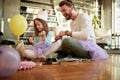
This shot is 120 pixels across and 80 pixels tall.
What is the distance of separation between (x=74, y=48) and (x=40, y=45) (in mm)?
515

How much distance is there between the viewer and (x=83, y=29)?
210 centimetres

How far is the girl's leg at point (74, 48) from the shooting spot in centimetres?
208

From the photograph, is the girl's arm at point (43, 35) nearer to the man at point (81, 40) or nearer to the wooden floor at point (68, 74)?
the man at point (81, 40)

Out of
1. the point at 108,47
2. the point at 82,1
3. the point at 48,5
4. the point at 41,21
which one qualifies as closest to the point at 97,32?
the point at 108,47

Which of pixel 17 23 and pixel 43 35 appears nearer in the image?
pixel 17 23

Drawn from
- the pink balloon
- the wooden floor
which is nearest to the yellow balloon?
the wooden floor

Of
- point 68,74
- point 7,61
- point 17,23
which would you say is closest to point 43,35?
point 17,23

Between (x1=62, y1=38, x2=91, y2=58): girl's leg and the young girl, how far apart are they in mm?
98

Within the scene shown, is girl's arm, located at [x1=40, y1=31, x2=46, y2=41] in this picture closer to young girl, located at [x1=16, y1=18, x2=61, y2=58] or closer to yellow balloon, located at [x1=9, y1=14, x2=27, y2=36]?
young girl, located at [x1=16, y1=18, x2=61, y2=58]

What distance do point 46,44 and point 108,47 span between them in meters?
3.59

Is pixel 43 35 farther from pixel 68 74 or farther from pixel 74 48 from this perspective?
pixel 68 74

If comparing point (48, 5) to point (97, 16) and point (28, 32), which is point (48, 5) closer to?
point (28, 32)

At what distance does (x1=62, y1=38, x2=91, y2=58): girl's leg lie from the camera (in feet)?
6.82

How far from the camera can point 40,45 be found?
8.01 feet
